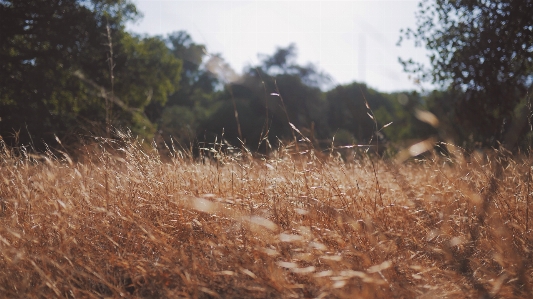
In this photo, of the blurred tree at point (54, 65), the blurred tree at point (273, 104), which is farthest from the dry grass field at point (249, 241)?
the blurred tree at point (273, 104)

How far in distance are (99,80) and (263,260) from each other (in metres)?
14.9

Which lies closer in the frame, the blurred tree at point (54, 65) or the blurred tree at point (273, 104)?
the blurred tree at point (54, 65)

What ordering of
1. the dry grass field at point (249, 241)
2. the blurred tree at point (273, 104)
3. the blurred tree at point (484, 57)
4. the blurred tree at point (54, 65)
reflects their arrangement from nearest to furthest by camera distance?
the dry grass field at point (249, 241)
the blurred tree at point (484, 57)
the blurred tree at point (54, 65)
the blurred tree at point (273, 104)

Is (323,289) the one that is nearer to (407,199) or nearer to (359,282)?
(359,282)

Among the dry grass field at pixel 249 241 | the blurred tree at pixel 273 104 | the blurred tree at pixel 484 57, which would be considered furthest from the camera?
the blurred tree at pixel 273 104

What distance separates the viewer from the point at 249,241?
283cm

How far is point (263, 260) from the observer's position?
8.85 feet

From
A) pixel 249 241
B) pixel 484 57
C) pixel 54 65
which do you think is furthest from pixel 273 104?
pixel 249 241

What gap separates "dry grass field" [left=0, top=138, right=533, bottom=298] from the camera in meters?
2.38

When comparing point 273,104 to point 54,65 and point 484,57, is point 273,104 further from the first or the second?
point 484,57

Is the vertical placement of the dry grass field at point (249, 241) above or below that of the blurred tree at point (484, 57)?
below

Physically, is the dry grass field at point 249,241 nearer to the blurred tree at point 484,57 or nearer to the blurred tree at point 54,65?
the blurred tree at point 484,57

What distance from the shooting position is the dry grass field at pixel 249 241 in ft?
7.82

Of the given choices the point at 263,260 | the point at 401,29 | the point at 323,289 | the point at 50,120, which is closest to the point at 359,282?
the point at 323,289
